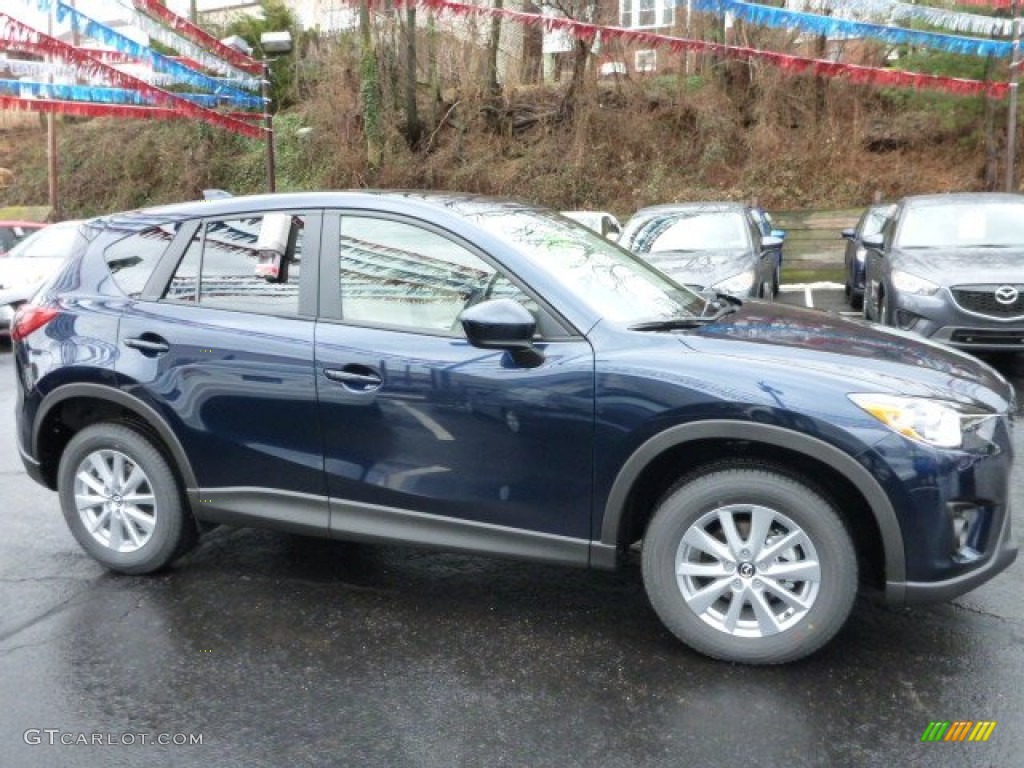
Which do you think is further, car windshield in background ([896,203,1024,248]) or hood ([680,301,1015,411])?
car windshield in background ([896,203,1024,248])

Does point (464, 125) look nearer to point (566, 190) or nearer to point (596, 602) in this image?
point (566, 190)

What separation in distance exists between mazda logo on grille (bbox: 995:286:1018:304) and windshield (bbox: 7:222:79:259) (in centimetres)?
1045

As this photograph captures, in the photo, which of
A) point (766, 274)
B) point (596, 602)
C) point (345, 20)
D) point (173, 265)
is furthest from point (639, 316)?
point (345, 20)

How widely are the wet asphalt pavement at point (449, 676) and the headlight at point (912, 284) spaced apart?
411cm

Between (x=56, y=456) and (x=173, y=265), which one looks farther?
(x=56, y=456)

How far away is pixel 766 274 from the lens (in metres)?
10.4

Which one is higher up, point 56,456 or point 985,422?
point 985,422

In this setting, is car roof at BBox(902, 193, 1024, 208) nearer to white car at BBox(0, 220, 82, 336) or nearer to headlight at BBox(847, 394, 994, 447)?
headlight at BBox(847, 394, 994, 447)

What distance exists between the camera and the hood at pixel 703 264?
9.00 meters

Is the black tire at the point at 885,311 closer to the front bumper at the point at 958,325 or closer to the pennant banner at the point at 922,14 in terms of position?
the front bumper at the point at 958,325

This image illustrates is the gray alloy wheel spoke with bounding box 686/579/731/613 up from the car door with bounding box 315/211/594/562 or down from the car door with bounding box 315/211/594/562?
down

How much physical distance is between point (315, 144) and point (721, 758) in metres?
26.3

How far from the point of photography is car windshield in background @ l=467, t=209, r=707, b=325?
12.0ft

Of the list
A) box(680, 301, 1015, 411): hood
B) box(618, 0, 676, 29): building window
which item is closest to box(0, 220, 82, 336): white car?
box(680, 301, 1015, 411): hood
